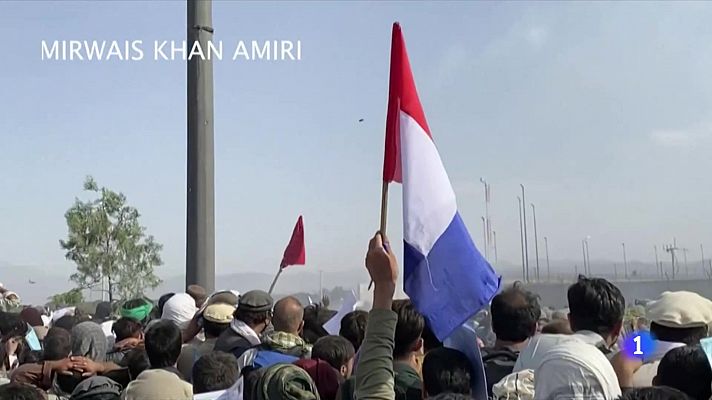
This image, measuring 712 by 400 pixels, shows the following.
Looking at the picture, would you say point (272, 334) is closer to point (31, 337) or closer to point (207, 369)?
point (207, 369)

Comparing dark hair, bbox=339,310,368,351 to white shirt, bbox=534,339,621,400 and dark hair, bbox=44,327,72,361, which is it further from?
white shirt, bbox=534,339,621,400

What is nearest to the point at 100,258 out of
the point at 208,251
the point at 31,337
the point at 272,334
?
the point at 208,251

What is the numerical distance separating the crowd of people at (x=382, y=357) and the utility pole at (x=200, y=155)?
242 centimetres

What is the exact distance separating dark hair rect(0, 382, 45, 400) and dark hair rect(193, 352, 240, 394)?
67 cm

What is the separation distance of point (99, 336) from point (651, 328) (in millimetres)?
3203

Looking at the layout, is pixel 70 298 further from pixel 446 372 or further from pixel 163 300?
pixel 446 372

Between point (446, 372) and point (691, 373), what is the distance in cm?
97

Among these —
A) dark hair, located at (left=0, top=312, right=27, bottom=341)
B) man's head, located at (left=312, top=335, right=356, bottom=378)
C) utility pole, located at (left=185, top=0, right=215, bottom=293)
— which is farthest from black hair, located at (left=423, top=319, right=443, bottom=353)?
utility pole, located at (left=185, top=0, right=215, bottom=293)

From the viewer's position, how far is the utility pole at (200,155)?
25.6 feet

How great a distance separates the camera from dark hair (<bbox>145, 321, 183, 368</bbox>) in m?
4.07

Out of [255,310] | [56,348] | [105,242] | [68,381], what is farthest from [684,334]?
[105,242]

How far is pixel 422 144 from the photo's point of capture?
11.4ft

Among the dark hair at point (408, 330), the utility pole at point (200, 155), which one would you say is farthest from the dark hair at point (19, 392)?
the utility pole at point (200, 155)

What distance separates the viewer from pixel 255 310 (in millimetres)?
4797
